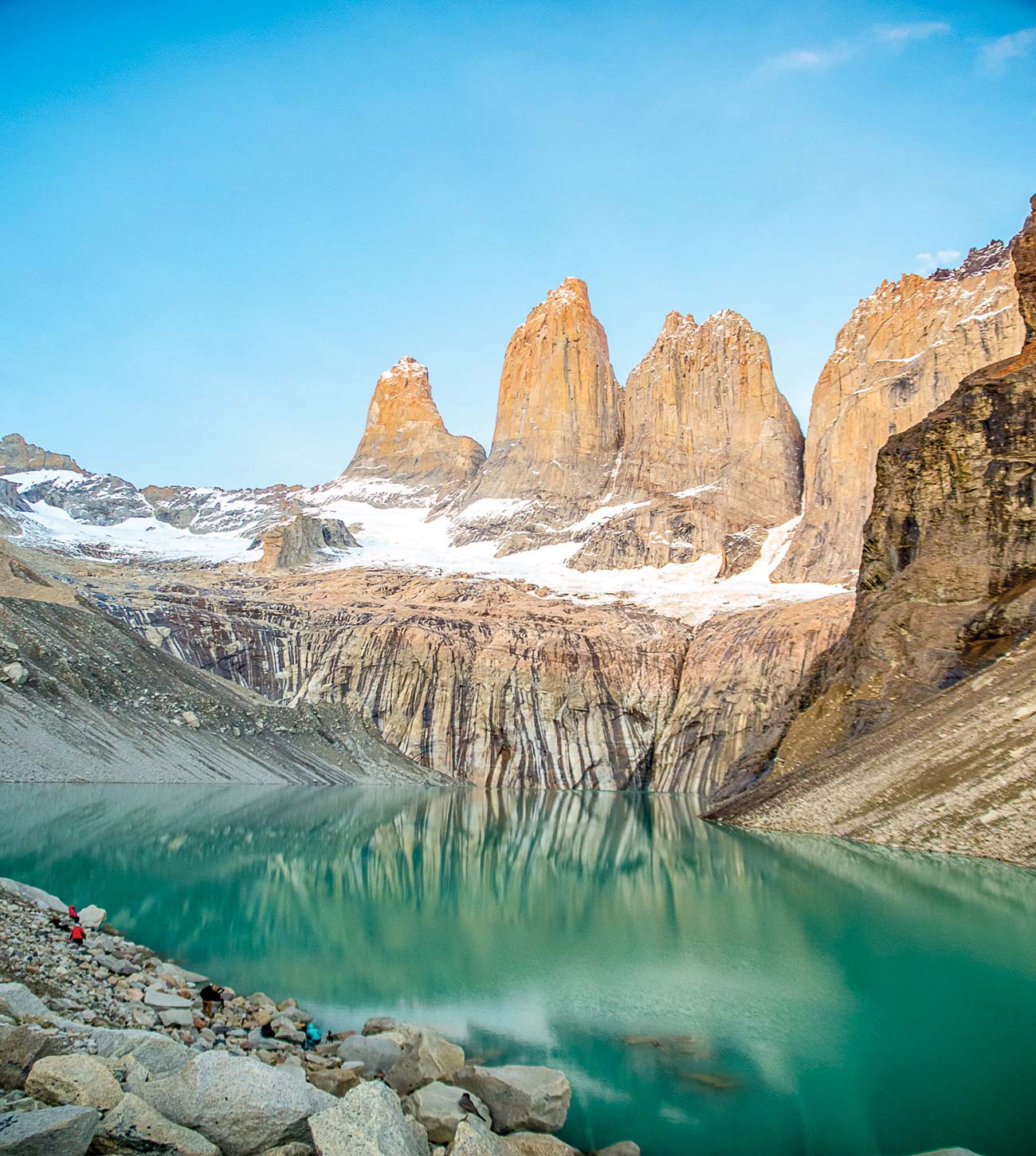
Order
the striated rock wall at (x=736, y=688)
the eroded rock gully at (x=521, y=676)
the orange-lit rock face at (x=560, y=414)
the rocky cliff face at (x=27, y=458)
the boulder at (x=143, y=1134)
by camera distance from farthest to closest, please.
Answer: the rocky cliff face at (x=27, y=458) < the orange-lit rock face at (x=560, y=414) < the eroded rock gully at (x=521, y=676) < the striated rock wall at (x=736, y=688) < the boulder at (x=143, y=1134)

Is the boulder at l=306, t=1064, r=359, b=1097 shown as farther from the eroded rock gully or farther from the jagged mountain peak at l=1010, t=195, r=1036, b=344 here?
the eroded rock gully

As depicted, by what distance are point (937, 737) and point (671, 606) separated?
54089 millimetres

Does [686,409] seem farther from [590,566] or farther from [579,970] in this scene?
[579,970]

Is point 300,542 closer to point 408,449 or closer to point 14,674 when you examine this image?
point 408,449

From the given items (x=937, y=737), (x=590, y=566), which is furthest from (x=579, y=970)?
(x=590, y=566)

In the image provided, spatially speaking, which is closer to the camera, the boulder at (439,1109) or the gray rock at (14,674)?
the boulder at (439,1109)

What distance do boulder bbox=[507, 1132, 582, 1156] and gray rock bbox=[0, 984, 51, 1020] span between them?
444 cm

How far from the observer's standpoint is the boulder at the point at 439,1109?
6.95 metres

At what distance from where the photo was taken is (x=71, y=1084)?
5.56 m

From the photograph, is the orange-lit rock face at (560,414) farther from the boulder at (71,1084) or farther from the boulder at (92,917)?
the boulder at (71,1084)

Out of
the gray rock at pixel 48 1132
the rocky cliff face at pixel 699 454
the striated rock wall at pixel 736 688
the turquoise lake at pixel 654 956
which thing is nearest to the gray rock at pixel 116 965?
the turquoise lake at pixel 654 956

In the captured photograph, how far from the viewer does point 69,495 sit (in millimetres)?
163125

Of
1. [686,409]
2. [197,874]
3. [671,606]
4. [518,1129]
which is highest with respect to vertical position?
[686,409]

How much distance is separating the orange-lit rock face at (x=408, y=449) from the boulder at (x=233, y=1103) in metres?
142
